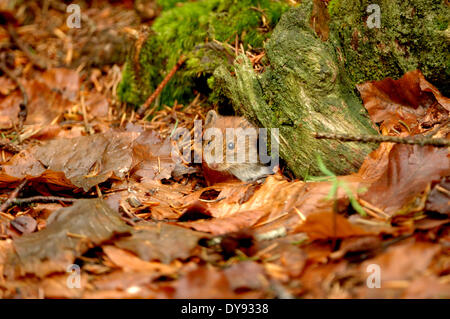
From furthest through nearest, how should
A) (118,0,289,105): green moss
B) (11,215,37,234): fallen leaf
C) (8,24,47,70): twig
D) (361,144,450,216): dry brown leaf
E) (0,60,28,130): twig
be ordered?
(8,24,47,70): twig, (0,60,28,130): twig, (118,0,289,105): green moss, (11,215,37,234): fallen leaf, (361,144,450,216): dry brown leaf

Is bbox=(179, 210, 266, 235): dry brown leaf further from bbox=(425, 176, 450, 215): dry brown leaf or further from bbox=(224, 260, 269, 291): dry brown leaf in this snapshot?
bbox=(425, 176, 450, 215): dry brown leaf

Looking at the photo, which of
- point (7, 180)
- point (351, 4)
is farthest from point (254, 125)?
point (7, 180)

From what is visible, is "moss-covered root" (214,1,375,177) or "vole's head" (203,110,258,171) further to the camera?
"vole's head" (203,110,258,171)

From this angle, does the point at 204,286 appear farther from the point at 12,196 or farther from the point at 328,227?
the point at 12,196

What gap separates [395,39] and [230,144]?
124cm

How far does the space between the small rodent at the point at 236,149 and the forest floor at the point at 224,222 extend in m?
0.10

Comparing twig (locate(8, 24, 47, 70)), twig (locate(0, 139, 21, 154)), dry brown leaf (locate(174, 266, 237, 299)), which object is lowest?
dry brown leaf (locate(174, 266, 237, 299))

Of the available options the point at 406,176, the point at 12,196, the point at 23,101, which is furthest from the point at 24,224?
the point at 23,101

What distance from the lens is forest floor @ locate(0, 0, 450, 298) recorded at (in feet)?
4.40

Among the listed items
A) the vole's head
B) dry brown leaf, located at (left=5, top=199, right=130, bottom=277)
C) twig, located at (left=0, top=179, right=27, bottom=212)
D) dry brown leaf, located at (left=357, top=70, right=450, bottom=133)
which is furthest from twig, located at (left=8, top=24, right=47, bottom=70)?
dry brown leaf, located at (left=357, top=70, right=450, bottom=133)

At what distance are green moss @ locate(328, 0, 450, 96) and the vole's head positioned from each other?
0.82m

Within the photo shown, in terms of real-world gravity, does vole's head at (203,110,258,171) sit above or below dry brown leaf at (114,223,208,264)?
above
